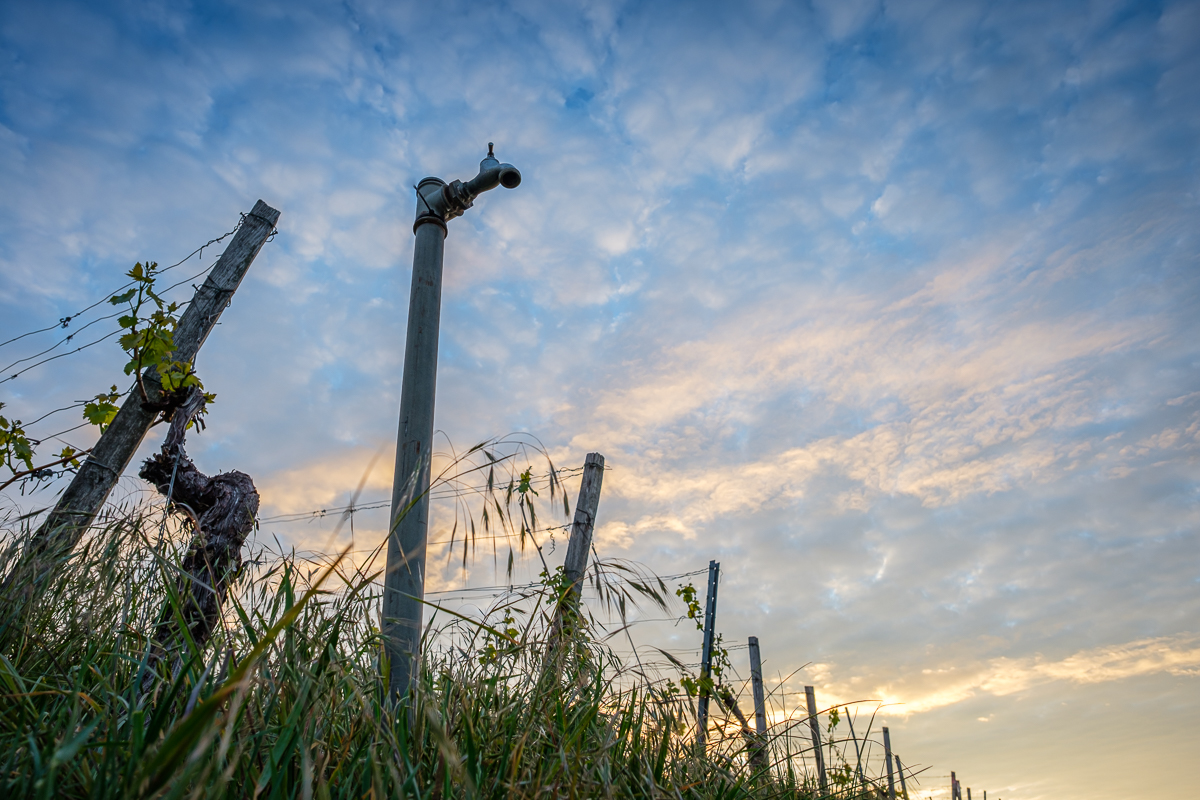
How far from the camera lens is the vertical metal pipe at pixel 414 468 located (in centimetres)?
211

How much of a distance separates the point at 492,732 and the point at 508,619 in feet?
2.33

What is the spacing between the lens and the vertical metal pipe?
6.91ft

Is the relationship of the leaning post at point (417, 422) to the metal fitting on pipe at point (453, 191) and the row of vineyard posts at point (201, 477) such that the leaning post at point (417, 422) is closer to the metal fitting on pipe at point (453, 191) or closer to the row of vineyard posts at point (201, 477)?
the metal fitting on pipe at point (453, 191)

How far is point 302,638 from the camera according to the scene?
6.07ft

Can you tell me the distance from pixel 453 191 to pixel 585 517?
11.7 ft

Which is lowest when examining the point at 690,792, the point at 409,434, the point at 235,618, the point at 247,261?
the point at 690,792

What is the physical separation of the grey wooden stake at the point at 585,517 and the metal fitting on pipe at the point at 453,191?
11.1 ft

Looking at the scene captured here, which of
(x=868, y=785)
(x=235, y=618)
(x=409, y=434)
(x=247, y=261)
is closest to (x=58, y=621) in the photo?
(x=235, y=618)

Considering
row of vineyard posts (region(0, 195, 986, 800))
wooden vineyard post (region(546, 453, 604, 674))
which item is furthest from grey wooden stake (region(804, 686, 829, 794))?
wooden vineyard post (region(546, 453, 604, 674))

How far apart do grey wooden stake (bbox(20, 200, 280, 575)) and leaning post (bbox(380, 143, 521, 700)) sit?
1617mm

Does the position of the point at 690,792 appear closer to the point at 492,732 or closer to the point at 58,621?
the point at 492,732

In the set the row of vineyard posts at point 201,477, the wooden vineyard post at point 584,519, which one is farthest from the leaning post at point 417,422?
the wooden vineyard post at point 584,519

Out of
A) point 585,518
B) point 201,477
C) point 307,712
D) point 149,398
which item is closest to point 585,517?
point 585,518

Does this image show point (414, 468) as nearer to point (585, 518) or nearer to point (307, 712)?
point (307, 712)
